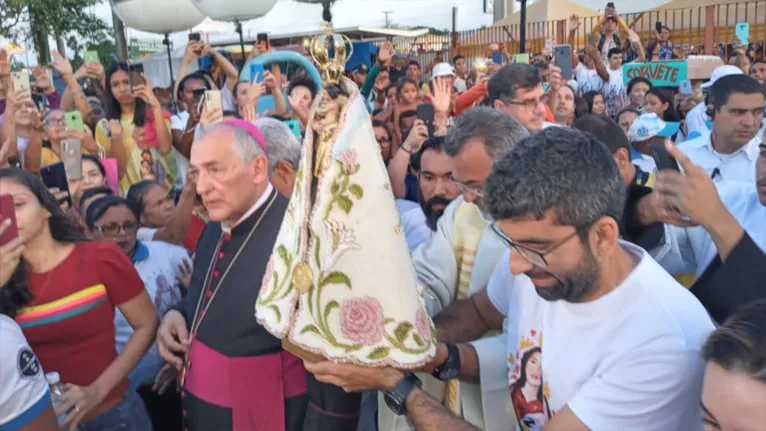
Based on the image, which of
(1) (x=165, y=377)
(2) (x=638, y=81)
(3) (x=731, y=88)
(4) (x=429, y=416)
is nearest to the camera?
Answer: (4) (x=429, y=416)

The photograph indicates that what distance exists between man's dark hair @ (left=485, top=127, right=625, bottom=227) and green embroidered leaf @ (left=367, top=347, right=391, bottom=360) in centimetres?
42

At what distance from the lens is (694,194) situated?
180cm

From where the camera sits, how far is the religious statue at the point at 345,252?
1.48 meters

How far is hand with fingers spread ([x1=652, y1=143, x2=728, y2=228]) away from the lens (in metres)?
1.77

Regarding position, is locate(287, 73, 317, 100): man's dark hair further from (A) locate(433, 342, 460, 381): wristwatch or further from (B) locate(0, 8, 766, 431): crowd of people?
(A) locate(433, 342, 460, 381): wristwatch

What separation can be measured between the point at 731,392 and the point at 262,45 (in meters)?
6.62

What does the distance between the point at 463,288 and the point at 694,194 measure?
2.87 ft

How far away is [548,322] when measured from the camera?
1.76 m

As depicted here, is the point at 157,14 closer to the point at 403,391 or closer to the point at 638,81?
the point at 638,81

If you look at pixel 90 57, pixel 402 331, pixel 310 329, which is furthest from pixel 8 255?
pixel 90 57

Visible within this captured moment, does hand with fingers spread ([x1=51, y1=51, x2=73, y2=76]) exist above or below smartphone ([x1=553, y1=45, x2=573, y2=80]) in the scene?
above

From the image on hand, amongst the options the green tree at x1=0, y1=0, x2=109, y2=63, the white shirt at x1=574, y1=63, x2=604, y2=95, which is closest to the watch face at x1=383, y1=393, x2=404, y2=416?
the white shirt at x1=574, y1=63, x2=604, y2=95

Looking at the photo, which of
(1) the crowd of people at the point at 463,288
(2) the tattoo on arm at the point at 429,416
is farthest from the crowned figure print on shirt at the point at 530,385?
(2) the tattoo on arm at the point at 429,416

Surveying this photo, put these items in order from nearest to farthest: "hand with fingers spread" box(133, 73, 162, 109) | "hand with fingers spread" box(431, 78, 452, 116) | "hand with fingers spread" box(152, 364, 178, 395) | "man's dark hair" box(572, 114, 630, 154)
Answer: "hand with fingers spread" box(152, 364, 178, 395)
"man's dark hair" box(572, 114, 630, 154)
"hand with fingers spread" box(431, 78, 452, 116)
"hand with fingers spread" box(133, 73, 162, 109)
